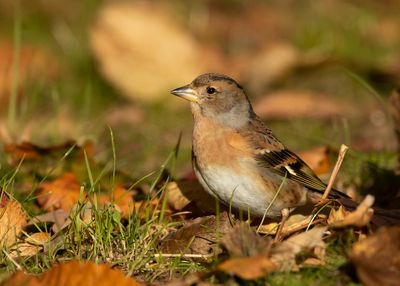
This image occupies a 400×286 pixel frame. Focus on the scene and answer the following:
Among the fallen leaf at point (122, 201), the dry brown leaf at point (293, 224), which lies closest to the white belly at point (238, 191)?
the dry brown leaf at point (293, 224)

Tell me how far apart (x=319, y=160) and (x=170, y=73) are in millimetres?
2677

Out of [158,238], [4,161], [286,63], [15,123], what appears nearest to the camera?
[158,238]

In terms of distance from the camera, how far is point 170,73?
7715mm

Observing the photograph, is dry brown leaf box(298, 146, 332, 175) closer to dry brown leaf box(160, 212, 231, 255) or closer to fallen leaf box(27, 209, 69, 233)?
dry brown leaf box(160, 212, 231, 255)

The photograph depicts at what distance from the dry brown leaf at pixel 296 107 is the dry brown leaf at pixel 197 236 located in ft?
9.76

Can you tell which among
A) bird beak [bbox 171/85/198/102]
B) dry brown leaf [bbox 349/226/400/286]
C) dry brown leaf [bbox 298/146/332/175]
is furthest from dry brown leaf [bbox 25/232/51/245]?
dry brown leaf [bbox 298/146/332/175]

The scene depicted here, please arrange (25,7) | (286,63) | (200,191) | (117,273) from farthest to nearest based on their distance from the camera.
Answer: (25,7) < (286,63) < (200,191) < (117,273)

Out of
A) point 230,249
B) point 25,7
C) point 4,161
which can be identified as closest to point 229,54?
point 25,7

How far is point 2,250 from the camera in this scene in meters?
3.86

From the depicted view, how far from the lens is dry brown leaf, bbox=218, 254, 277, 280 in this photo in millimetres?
3314

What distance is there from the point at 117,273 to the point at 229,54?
5.86m

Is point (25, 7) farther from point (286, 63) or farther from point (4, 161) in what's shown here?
point (4, 161)

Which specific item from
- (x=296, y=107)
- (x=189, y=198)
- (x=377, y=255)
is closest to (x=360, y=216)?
(x=377, y=255)

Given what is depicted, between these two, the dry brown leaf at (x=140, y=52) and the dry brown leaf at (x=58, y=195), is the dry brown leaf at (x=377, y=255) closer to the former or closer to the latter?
the dry brown leaf at (x=58, y=195)
